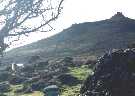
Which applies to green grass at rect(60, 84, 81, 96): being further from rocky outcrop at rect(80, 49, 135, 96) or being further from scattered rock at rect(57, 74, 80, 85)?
rocky outcrop at rect(80, 49, 135, 96)

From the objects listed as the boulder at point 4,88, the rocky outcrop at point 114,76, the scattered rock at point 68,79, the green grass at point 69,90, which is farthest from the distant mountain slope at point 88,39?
the rocky outcrop at point 114,76

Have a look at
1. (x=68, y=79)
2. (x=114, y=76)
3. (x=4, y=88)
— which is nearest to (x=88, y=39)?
(x=68, y=79)

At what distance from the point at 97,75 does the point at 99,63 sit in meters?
0.50

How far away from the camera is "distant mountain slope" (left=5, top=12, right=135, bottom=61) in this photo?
8156 centimetres

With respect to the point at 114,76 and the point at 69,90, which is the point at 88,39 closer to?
the point at 69,90

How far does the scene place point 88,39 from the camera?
94312 mm

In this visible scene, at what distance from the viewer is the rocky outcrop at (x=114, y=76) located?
45.6 ft

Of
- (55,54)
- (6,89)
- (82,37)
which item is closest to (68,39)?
(82,37)

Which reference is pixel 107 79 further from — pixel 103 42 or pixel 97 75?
pixel 103 42

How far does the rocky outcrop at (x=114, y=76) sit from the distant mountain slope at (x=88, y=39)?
59212 millimetres

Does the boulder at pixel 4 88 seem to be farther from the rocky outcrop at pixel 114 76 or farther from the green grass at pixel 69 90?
the rocky outcrop at pixel 114 76

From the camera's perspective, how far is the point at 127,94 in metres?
13.8

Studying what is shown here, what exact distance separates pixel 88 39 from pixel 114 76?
80.2m

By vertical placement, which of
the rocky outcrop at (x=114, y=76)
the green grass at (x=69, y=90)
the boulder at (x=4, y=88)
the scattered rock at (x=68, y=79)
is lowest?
the boulder at (x=4, y=88)
